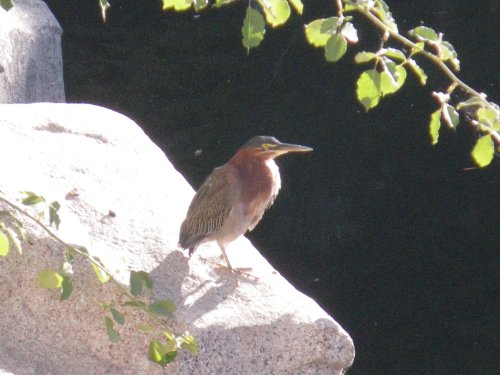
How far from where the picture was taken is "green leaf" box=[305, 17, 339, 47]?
6.16ft

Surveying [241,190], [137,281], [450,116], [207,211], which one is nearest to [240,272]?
[207,211]

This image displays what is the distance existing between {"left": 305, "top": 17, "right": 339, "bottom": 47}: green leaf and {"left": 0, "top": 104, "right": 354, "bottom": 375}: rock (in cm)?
149

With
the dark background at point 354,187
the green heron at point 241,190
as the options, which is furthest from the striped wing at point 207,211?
the dark background at point 354,187

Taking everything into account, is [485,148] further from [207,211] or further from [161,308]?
[207,211]

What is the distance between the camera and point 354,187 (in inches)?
291

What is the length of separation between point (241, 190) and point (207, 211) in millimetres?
257

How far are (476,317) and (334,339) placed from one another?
12.6 feet

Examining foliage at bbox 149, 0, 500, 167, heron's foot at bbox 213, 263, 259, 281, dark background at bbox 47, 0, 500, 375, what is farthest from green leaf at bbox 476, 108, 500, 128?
dark background at bbox 47, 0, 500, 375

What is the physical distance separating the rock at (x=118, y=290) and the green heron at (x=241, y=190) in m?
0.11

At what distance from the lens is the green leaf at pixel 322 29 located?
6.16ft

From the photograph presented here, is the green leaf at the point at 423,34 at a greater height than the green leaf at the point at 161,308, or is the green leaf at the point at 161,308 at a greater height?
the green leaf at the point at 423,34

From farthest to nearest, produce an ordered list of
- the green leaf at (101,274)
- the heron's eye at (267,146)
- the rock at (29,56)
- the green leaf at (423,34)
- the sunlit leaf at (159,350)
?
the rock at (29,56)
the heron's eye at (267,146)
the sunlit leaf at (159,350)
the green leaf at (101,274)
the green leaf at (423,34)

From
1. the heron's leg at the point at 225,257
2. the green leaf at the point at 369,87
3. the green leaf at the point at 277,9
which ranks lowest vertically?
the heron's leg at the point at 225,257

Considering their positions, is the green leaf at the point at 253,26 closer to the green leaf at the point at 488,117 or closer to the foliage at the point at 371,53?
the foliage at the point at 371,53
